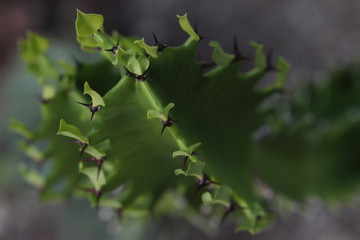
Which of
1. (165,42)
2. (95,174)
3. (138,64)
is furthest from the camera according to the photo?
(165,42)

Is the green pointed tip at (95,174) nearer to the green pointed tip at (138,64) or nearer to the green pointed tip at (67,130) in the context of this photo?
the green pointed tip at (67,130)

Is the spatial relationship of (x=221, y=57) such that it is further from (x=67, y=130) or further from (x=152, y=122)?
(x=67, y=130)

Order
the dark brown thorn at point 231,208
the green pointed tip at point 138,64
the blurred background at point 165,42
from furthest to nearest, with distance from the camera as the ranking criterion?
the blurred background at point 165,42
the dark brown thorn at point 231,208
the green pointed tip at point 138,64

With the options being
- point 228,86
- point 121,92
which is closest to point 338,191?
point 228,86

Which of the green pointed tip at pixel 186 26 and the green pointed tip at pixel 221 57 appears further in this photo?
the green pointed tip at pixel 221 57

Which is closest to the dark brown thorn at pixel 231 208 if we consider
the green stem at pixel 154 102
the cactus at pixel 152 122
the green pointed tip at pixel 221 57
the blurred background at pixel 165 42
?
the cactus at pixel 152 122

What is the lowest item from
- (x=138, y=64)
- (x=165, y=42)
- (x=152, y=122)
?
(x=165, y=42)

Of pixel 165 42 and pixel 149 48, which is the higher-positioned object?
pixel 149 48

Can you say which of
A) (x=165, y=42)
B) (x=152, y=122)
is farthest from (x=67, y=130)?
(x=165, y=42)
